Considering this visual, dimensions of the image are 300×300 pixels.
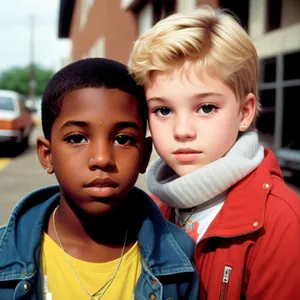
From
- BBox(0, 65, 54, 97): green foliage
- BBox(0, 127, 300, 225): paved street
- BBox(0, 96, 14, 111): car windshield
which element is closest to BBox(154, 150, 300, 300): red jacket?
BBox(0, 127, 300, 225): paved street

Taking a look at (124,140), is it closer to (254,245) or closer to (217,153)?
(217,153)

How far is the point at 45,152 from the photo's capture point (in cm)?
165

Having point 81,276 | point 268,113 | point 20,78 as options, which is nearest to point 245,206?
point 81,276

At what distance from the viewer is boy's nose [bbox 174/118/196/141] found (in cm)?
173

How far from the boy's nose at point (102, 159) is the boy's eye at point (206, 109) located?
43 cm

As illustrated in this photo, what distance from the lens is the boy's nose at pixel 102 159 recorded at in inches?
57.4

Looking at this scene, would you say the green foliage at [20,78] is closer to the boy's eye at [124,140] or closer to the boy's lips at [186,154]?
the boy's lips at [186,154]

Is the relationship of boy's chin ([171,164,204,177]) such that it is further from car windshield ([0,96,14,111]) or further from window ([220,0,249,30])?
car windshield ([0,96,14,111])

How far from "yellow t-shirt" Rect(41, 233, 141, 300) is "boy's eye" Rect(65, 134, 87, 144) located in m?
0.35

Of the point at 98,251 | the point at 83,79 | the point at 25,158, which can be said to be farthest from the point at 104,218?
the point at 25,158

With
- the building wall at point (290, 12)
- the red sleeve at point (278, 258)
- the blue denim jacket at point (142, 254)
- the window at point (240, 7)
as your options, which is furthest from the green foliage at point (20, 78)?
the red sleeve at point (278, 258)

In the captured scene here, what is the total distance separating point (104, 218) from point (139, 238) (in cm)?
14

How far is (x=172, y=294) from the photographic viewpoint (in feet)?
5.39

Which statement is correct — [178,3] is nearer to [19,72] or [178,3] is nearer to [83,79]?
[83,79]
